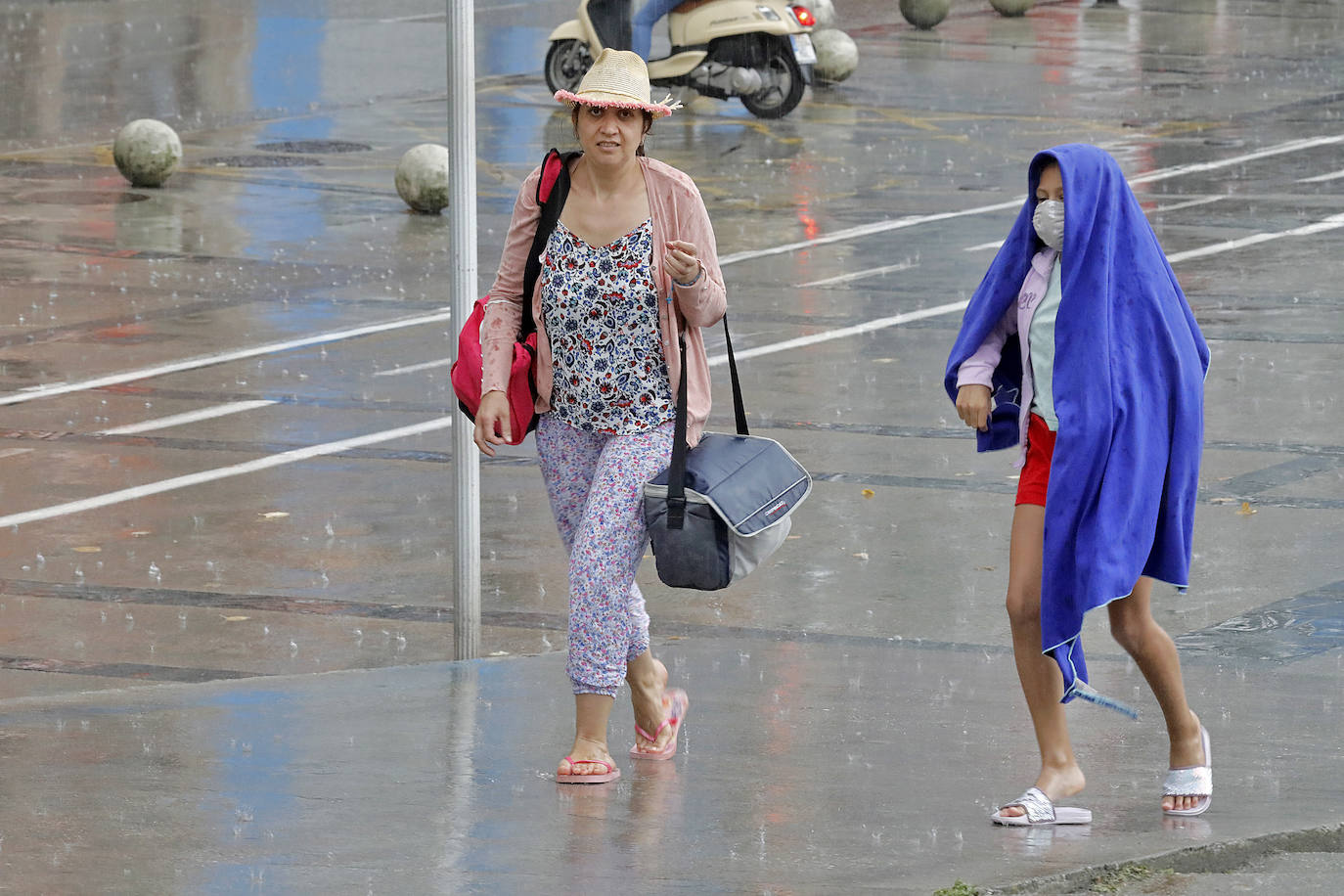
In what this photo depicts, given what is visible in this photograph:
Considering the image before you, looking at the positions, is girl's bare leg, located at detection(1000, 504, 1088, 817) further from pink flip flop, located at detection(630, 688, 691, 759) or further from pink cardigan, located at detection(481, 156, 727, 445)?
pink flip flop, located at detection(630, 688, 691, 759)

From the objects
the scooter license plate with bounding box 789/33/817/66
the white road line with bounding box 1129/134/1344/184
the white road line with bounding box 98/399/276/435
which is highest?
the scooter license plate with bounding box 789/33/817/66

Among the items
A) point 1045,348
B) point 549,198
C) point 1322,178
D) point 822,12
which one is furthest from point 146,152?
point 1045,348

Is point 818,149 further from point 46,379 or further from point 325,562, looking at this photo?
point 325,562

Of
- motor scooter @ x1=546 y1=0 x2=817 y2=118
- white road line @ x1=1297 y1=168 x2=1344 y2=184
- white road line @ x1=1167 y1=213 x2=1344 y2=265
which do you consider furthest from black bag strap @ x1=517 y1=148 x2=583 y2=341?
motor scooter @ x1=546 y1=0 x2=817 y2=118

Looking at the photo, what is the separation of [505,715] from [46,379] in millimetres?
6248

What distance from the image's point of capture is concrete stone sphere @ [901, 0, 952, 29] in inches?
1232

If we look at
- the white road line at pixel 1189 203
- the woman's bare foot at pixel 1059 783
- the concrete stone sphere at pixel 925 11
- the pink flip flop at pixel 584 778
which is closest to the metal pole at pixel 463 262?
the pink flip flop at pixel 584 778

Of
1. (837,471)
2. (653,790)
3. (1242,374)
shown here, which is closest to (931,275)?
(1242,374)

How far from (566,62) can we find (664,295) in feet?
59.0

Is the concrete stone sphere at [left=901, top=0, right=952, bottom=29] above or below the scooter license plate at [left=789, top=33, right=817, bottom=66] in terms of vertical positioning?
above

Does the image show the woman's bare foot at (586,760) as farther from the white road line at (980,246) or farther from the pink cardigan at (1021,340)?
the white road line at (980,246)

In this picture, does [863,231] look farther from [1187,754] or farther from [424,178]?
[1187,754]

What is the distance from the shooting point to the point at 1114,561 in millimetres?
5484

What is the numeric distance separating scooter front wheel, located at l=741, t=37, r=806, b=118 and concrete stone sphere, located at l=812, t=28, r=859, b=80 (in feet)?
8.14
